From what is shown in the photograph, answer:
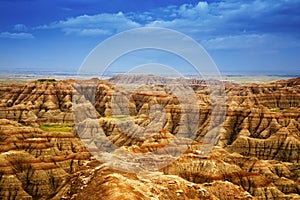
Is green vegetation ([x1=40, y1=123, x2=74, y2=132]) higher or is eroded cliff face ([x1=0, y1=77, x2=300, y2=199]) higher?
eroded cliff face ([x1=0, y1=77, x2=300, y2=199])

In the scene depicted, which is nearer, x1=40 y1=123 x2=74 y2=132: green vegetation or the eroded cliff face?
the eroded cliff face

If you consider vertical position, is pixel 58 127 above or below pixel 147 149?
below

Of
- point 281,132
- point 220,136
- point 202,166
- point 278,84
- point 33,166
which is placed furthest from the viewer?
point 278,84

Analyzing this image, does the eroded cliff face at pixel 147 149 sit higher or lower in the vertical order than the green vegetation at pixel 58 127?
higher

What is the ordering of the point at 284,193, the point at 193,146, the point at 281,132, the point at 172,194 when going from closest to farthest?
the point at 172,194 < the point at 284,193 < the point at 193,146 < the point at 281,132

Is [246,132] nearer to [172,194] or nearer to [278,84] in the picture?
[172,194]

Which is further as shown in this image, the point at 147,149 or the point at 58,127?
the point at 58,127

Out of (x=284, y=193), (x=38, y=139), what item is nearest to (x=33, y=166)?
(x=38, y=139)

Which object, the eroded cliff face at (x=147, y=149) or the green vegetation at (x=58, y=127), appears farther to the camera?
the green vegetation at (x=58, y=127)
